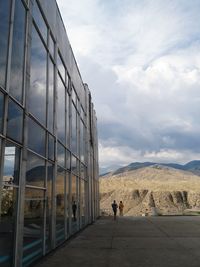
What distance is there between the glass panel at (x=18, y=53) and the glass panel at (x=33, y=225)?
2.99 metres

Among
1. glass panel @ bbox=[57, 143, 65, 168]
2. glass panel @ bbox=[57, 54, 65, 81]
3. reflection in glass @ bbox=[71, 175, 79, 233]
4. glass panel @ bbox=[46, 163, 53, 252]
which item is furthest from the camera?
reflection in glass @ bbox=[71, 175, 79, 233]

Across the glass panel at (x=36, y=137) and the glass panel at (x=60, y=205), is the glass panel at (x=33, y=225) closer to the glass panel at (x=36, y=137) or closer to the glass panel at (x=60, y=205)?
the glass panel at (x=36, y=137)

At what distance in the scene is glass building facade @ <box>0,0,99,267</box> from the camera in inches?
303

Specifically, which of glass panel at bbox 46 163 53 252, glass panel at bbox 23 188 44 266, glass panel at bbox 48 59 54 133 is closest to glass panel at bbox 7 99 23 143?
glass panel at bbox 23 188 44 266

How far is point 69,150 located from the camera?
16.4 metres

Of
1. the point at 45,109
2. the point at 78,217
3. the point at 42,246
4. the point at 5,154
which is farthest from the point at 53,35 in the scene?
the point at 78,217

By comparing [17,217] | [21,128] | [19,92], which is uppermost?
[19,92]

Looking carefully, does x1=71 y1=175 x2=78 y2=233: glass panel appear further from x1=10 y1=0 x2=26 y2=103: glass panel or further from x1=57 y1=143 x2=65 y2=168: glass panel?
x1=10 y1=0 x2=26 y2=103: glass panel

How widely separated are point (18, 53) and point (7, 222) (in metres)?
4.40

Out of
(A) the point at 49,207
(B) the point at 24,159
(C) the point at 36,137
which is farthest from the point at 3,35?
(A) the point at 49,207

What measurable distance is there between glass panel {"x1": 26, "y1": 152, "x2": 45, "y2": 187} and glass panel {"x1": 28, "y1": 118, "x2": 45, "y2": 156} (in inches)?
11.0

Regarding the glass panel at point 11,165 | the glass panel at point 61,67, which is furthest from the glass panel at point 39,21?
the glass panel at point 11,165

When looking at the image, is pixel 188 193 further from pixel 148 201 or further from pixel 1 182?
pixel 1 182

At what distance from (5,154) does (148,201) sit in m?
67.5
